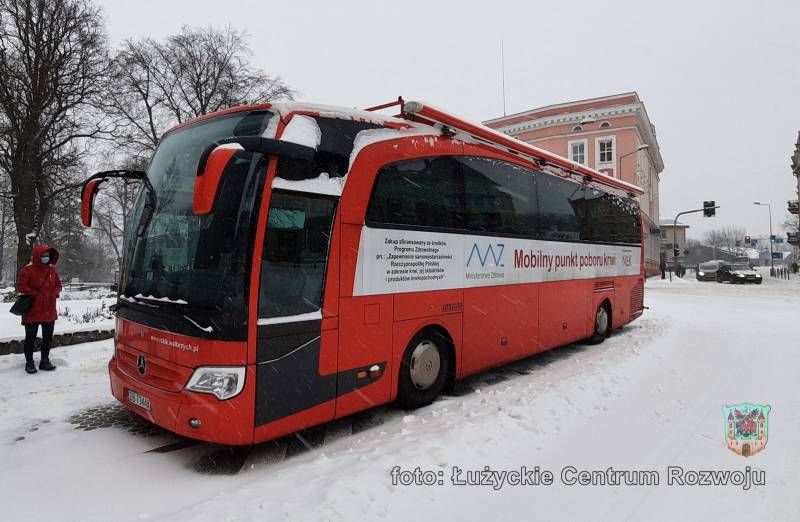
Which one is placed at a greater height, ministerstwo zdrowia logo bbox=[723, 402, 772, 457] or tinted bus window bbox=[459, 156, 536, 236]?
tinted bus window bbox=[459, 156, 536, 236]

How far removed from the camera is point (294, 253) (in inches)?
160

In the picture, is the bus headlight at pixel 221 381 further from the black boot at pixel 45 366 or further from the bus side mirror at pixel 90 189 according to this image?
the black boot at pixel 45 366

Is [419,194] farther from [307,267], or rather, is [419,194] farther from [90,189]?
[90,189]

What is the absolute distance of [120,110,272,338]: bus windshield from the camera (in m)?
3.71

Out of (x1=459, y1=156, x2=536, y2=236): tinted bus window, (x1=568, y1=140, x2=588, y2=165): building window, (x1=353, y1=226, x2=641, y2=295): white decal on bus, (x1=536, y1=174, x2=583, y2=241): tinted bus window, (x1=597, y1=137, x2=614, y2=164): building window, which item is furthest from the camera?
(x1=568, y1=140, x2=588, y2=165): building window

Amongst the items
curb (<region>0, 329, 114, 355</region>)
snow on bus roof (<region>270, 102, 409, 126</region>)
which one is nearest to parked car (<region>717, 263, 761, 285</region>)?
snow on bus roof (<region>270, 102, 409, 126</region>)

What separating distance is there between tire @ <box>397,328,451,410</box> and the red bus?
19 millimetres

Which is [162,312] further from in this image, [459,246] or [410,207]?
[459,246]

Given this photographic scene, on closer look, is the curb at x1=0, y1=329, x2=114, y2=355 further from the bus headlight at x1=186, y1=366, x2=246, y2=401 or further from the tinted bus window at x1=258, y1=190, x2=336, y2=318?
the tinted bus window at x1=258, y1=190, x2=336, y2=318

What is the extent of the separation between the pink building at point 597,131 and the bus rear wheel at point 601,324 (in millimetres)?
33912

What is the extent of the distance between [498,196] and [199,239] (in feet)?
13.3

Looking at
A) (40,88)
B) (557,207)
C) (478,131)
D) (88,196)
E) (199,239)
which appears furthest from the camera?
(40,88)

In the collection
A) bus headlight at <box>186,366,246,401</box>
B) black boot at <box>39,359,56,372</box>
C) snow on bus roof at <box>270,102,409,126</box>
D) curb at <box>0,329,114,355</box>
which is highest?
snow on bus roof at <box>270,102,409,126</box>

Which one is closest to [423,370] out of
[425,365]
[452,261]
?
[425,365]
